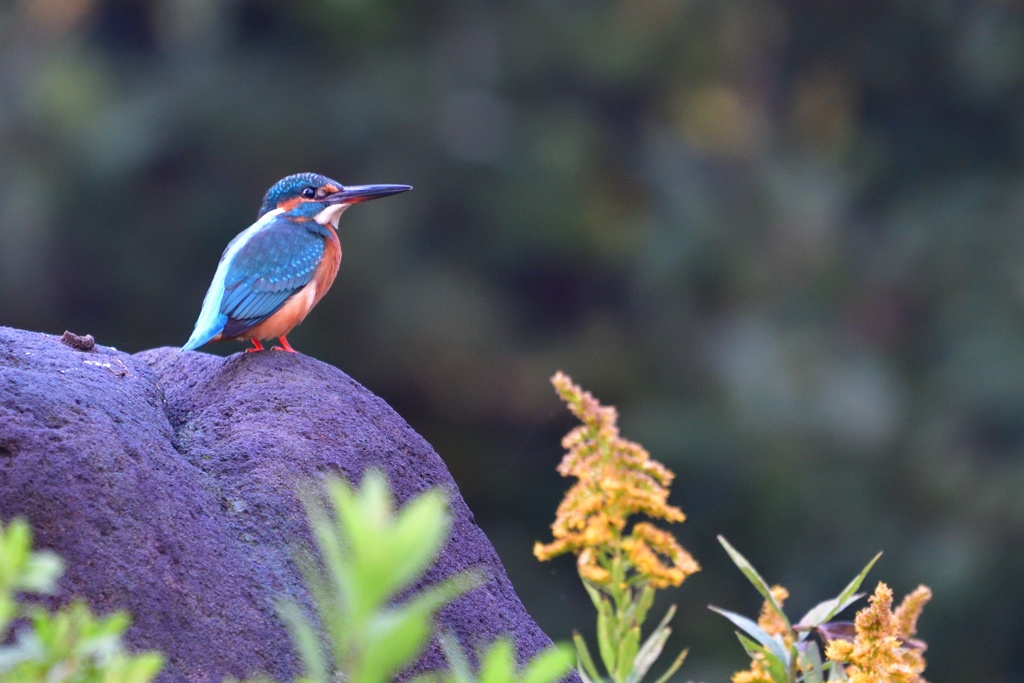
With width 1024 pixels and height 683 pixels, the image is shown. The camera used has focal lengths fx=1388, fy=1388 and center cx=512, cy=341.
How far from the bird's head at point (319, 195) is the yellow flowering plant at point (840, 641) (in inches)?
80.5

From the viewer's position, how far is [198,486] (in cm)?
244

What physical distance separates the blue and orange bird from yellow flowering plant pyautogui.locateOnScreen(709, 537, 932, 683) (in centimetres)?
145

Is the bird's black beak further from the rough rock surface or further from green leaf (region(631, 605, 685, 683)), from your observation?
green leaf (region(631, 605, 685, 683))

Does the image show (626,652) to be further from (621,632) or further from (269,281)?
(269,281)

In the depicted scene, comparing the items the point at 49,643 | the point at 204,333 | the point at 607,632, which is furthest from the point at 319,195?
the point at 49,643

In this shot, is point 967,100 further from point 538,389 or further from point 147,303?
point 147,303

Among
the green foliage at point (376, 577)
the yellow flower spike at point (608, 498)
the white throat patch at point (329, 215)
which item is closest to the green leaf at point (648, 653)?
the yellow flower spike at point (608, 498)

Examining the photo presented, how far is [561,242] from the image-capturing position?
14.5 metres

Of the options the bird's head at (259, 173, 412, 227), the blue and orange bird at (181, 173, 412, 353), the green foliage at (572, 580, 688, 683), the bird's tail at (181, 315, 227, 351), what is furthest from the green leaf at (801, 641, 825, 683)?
the bird's head at (259, 173, 412, 227)

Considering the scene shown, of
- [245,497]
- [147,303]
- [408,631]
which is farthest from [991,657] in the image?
[408,631]

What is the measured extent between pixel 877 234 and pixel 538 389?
4417 mm

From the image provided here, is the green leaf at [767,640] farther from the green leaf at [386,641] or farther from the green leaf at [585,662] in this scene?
the green leaf at [386,641]

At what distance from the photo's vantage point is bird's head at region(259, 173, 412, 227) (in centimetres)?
434

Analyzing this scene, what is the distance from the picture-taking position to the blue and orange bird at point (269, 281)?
3.67 metres
